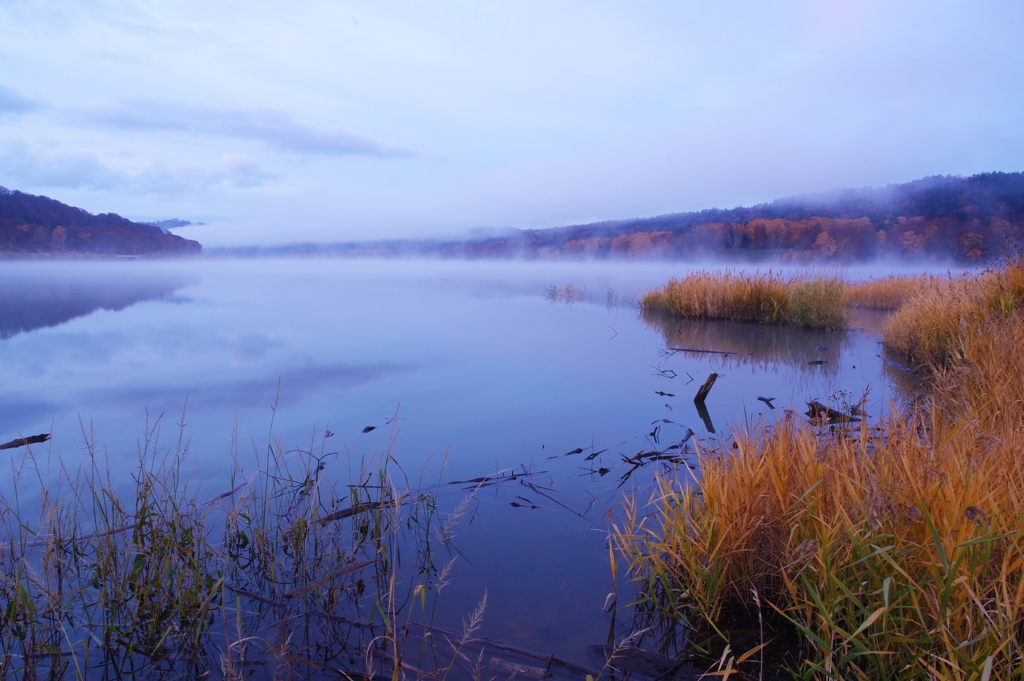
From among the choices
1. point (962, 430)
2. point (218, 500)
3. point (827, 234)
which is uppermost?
point (827, 234)

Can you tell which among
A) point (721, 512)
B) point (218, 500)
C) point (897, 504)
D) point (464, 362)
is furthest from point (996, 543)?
point (464, 362)

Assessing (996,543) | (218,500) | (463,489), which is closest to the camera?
(996,543)

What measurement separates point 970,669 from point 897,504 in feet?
1.48

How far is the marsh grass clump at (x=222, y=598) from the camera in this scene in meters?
2.07

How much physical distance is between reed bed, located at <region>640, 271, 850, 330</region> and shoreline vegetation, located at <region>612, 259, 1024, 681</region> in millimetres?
8942

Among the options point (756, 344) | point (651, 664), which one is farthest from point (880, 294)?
point (651, 664)

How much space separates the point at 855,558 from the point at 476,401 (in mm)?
4976

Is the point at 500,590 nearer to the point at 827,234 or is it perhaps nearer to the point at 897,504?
the point at 897,504

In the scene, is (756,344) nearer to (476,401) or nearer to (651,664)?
(476,401)

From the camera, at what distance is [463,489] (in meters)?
3.84

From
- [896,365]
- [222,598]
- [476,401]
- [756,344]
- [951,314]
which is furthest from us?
[756,344]

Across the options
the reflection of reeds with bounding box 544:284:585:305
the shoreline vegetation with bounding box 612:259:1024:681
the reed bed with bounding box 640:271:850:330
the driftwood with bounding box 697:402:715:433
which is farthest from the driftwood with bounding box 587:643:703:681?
the reflection of reeds with bounding box 544:284:585:305

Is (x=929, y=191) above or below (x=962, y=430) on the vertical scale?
above

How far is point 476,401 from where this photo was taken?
6.67m
